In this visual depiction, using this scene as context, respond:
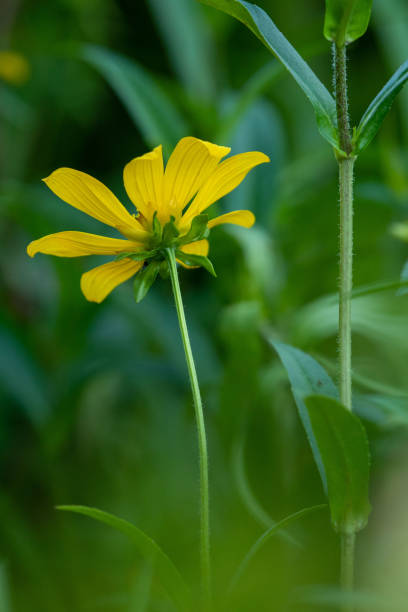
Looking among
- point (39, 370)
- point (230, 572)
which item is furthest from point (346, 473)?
point (39, 370)

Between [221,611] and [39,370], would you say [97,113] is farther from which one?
[221,611]

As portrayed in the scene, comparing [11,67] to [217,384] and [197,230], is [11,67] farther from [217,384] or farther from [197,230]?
[197,230]

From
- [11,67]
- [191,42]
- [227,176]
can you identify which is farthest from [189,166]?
[191,42]

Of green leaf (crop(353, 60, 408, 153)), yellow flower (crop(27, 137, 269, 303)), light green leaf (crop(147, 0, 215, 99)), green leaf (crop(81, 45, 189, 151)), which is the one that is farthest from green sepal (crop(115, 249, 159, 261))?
light green leaf (crop(147, 0, 215, 99))

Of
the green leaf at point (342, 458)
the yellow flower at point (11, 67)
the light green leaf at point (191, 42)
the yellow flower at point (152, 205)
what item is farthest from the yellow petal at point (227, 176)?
the light green leaf at point (191, 42)

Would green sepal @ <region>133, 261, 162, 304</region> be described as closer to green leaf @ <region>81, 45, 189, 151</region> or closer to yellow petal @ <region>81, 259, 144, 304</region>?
yellow petal @ <region>81, 259, 144, 304</region>

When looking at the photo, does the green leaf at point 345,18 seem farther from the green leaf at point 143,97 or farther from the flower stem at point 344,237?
the green leaf at point 143,97
